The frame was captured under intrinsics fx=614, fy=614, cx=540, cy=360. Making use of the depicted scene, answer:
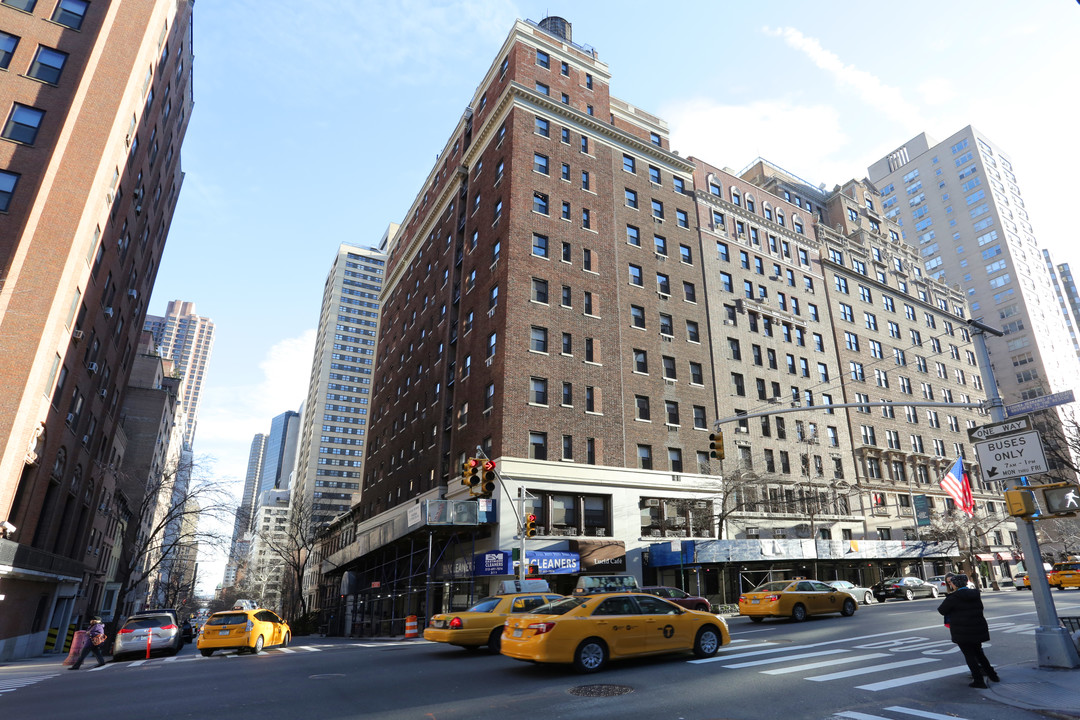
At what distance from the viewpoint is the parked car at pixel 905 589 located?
128 ft

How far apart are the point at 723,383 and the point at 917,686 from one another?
3749cm

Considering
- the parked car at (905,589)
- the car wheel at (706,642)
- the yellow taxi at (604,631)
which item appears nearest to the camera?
the yellow taxi at (604,631)

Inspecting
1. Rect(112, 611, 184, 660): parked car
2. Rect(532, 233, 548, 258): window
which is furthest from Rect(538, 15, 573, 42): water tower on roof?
Rect(112, 611, 184, 660): parked car

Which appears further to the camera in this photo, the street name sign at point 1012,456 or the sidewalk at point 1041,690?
the street name sign at point 1012,456

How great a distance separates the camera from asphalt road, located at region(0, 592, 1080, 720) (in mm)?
8898

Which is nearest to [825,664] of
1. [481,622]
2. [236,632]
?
[481,622]

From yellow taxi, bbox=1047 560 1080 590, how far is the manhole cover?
41.0 meters

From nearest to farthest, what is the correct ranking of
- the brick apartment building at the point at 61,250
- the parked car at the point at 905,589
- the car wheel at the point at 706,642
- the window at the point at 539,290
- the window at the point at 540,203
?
the car wheel at the point at 706,642 < the brick apartment building at the point at 61,250 < the parked car at the point at 905,589 < the window at the point at 539,290 < the window at the point at 540,203

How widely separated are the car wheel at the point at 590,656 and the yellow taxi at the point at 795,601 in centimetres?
1203

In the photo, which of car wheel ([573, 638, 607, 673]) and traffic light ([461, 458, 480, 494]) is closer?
car wheel ([573, 638, 607, 673])

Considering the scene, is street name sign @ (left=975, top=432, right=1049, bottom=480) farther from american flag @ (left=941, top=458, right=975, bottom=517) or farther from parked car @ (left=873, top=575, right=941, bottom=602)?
parked car @ (left=873, top=575, right=941, bottom=602)

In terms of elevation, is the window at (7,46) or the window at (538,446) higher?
the window at (7,46)

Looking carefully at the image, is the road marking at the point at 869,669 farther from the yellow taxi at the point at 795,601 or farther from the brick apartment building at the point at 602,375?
the brick apartment building at the point at 602,375

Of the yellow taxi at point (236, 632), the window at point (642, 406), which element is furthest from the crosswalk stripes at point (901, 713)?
the window at point (642, 406)
